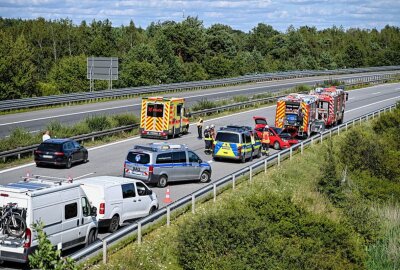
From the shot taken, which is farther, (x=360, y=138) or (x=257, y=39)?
(x=257, y=39)

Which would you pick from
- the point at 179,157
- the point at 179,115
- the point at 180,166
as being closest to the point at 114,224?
the point at 180,166

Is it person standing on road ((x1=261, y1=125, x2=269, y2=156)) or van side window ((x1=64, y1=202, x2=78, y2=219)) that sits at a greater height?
van side window ((x1=64, y1=202, x2=78, y2=219))

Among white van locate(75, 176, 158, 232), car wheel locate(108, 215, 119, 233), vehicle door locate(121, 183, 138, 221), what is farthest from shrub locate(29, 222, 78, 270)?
vehicle door locate(121, 183, 138, 221)

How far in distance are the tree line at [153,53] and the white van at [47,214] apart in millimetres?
65328

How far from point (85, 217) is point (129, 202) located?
2.95 metres

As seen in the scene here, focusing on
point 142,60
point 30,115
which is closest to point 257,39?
point 142,60

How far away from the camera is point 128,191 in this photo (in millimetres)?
20344

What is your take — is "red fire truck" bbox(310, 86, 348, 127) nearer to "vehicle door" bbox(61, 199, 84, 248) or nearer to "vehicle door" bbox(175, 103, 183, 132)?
"vehicle door" bbox(175, 103, 183, 132)

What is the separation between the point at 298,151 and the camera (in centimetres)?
3575

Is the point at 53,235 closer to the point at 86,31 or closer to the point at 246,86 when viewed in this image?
the point at 246,86

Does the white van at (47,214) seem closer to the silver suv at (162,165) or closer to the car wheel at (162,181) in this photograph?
the silver suv at (162,165)

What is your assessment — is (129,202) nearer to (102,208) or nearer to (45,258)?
(102,208)

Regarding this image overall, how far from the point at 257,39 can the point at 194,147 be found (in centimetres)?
11818

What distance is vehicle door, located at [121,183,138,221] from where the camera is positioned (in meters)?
20.0
